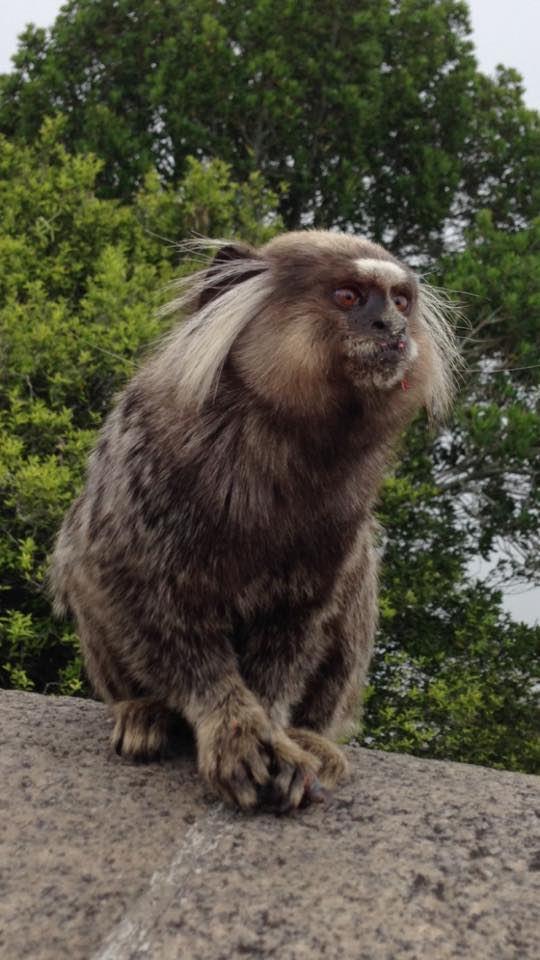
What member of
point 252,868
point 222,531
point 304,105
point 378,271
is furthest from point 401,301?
point 304,105

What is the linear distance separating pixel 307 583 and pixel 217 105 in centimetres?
771

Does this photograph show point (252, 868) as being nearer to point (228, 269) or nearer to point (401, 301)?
point (401, 301)

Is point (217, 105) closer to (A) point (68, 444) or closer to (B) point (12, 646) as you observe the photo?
(A) point (68, 444)

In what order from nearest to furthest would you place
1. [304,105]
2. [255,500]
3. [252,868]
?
[252,868]
[255,500]
[304,105]

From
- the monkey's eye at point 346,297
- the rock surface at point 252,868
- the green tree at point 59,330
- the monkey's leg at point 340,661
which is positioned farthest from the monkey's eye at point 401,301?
the green tree at point 59,330

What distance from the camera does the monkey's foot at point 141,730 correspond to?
8.86ft

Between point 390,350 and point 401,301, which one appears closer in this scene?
point 390,350

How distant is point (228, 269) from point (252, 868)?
159 cm

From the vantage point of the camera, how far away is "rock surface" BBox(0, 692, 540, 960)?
5.99ft

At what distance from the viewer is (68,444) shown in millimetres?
5703

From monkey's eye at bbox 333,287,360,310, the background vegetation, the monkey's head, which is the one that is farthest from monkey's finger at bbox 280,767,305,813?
the background vegetation

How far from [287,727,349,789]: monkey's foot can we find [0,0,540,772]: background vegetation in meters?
2.68

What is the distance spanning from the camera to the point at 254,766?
2377mm

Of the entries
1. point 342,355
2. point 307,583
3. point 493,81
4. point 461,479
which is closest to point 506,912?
point 307,583
